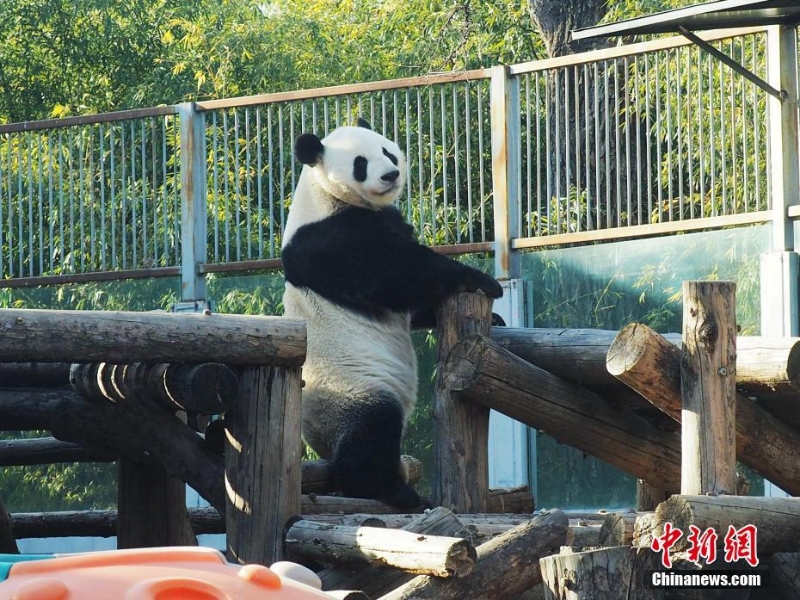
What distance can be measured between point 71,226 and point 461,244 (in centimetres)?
262

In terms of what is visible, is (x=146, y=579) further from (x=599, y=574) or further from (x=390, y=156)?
(x=390, y=156)

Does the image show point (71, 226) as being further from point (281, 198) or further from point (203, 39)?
point (203, 39)

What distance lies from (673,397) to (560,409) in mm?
870

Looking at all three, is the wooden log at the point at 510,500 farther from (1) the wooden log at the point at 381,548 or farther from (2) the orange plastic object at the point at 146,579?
(2) the orange plastic object at the point at 146,579

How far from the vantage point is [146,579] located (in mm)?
2156

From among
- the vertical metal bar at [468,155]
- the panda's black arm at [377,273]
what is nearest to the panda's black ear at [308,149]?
the panda's black arm at [377,273]

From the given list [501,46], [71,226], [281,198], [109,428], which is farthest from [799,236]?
[501,46]

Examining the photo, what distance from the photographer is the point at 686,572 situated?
3889mm

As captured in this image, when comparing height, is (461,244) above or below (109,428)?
above

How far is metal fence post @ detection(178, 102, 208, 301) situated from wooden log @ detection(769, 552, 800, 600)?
4200 millimetres

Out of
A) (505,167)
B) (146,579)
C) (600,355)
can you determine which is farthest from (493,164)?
(146,579)

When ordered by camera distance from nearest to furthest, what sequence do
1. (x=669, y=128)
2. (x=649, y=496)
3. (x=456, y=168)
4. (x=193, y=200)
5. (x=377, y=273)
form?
(x=377, y=273) → (x=649, y=496) → (x=669, y=128) → (x=456, y=168) → (x=193, y=200)

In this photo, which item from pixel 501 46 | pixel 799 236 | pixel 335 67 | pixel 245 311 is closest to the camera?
pixel 799 236

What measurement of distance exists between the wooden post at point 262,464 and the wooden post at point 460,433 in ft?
2.79
